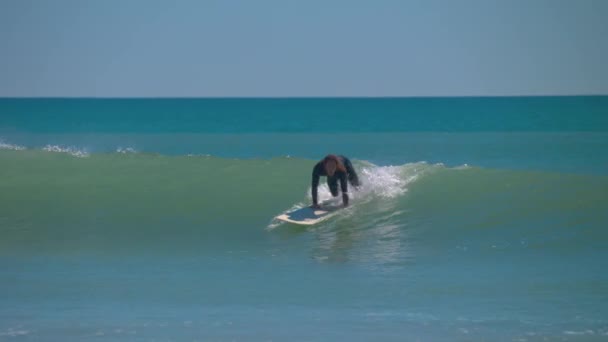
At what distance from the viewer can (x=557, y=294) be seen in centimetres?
845

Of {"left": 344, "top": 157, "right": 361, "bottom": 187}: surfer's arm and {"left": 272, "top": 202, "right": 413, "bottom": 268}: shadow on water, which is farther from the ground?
{"left": 344, "top": 157, "right": 361, "bottom": 187}: surfer's arm

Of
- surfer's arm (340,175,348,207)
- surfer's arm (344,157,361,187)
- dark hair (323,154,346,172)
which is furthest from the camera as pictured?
surfer's arm (344,157,361,187)

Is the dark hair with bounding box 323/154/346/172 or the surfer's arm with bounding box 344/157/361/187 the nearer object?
the dark hair with bounding box 323/154/346/172

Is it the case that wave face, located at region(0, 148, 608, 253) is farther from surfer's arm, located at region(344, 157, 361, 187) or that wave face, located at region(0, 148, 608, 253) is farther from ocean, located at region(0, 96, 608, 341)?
surfer's arm, located at region(344, 157, 361, 187)

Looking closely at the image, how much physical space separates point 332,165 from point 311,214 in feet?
2.60

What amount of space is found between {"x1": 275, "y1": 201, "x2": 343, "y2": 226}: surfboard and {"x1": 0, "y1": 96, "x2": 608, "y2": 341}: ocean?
0.16 metres

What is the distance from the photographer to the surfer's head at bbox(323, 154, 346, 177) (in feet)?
39.6

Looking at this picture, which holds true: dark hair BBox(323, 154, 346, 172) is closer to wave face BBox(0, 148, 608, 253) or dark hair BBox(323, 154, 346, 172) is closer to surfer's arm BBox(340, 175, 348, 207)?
surfer's arm BBox(340, 175, 348, 207)

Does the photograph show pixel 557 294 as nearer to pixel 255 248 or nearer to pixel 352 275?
pixel 352 275

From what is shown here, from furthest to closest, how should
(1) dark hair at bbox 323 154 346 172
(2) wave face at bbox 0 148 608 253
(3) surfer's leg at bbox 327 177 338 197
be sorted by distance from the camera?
(3) surfer's leg at bbox 327 177 338 197
(1) dark hair at bbox 323 154 346 172
(2) wave face at bbox 0 148 608 253

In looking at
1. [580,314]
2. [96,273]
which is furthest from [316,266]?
[580,314]

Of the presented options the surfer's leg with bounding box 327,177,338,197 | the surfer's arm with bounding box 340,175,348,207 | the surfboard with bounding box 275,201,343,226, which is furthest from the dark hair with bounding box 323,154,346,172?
the surfboard with bounding box 275,201,343,226

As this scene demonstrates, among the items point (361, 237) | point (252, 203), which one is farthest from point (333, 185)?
point (252, 203)

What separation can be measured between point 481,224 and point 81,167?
8501mm
